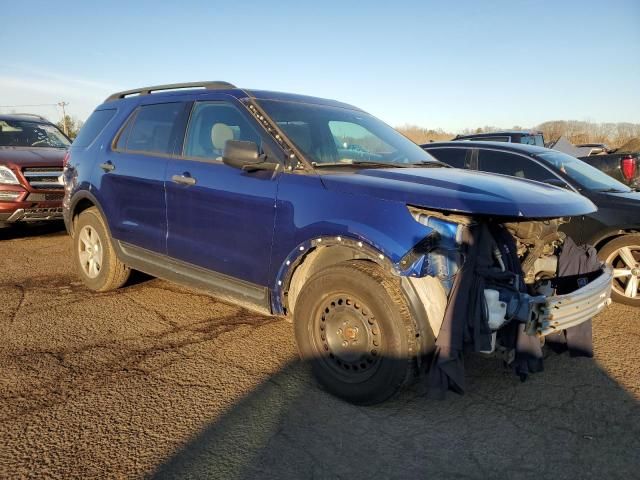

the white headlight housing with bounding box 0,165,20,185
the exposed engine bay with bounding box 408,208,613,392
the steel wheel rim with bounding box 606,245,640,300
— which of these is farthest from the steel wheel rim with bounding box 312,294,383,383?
the white headlight housing with bounding box 0,165,20,185

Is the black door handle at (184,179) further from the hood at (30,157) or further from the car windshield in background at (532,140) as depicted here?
the car windshield in background at (532,140)

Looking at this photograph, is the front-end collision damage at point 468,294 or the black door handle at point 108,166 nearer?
the front-end collision damage at point 468,294

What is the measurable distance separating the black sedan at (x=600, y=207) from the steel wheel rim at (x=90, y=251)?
15.8 ft

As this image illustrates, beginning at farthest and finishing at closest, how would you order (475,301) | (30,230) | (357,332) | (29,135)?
(30,230) < (29,135) < (357,332) < (475,301)

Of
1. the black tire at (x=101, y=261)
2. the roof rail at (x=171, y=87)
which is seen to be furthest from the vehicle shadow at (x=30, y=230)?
the roof rail at (x=171, y=87)

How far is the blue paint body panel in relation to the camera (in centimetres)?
273

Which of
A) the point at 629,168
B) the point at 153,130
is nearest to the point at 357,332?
the point at 153,130

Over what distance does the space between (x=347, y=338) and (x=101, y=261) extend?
3.14m

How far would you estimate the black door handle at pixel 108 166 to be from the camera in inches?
183

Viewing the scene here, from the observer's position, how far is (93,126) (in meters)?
5.26

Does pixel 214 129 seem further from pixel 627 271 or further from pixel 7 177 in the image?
pixel 7 177

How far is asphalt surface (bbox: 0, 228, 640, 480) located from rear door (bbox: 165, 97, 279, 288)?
0.71 metres

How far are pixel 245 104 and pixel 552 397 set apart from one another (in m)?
2.93

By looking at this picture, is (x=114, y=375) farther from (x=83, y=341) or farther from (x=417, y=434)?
(x=417, y=434)
